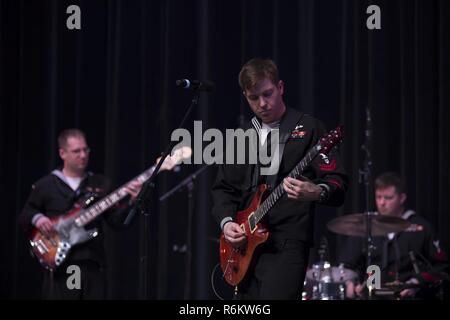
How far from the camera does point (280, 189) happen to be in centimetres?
369

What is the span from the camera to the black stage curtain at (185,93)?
6207 millimetres

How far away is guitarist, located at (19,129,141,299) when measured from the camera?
18.2 ft

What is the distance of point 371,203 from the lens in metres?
6.29

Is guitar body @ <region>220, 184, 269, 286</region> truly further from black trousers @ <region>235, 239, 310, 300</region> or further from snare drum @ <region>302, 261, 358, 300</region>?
snare drum @ <region>302, 261, 358, 300</region>

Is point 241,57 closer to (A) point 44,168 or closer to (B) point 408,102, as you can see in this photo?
(B) point 408,102

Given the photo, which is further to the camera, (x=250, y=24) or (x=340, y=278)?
(x=250, y=24)

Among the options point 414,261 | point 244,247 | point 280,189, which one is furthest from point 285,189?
point 414,261

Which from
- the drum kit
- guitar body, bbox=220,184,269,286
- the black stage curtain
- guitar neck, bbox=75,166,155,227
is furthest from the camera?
the black stage curtain

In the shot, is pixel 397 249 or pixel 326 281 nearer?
pixel 326 281

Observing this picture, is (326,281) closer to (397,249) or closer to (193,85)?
(397,249)

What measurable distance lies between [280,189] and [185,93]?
3074 millimetres

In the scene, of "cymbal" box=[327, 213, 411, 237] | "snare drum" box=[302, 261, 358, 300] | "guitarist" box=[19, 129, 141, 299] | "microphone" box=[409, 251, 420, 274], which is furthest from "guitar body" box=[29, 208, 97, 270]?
"microphone" box=[409, 251, 420, 274]
